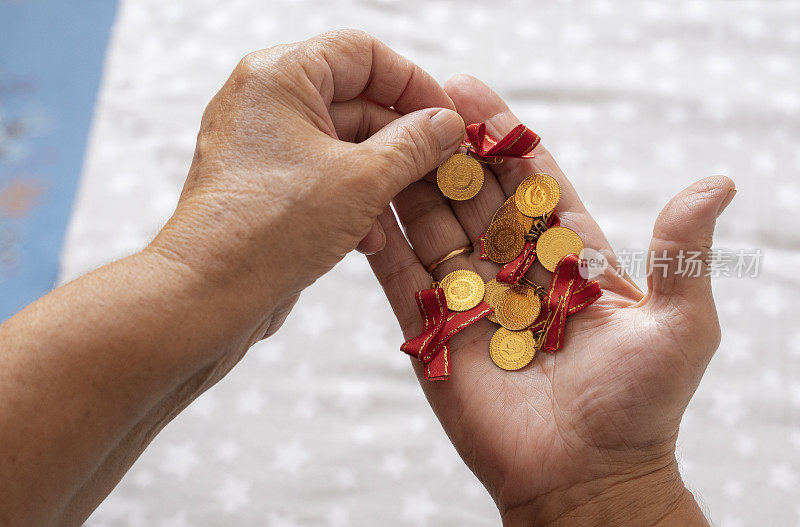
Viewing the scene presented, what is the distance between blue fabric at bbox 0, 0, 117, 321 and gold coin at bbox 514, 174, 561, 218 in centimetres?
151

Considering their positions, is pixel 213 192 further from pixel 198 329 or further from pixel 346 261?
pixel 346 261

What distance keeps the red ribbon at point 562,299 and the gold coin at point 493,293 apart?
92 mm

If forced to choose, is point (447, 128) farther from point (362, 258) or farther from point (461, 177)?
point (362, 258)

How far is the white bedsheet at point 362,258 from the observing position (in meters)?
1.69

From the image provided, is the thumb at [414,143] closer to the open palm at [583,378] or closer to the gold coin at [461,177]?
the gold coin at [461,177]

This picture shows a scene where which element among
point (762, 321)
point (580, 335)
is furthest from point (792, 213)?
point (580, 335)

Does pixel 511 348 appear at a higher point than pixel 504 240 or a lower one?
lower

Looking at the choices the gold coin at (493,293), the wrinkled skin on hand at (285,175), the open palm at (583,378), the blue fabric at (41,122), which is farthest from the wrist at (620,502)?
the blue fabric at (41,122)

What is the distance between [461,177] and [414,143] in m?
0.24

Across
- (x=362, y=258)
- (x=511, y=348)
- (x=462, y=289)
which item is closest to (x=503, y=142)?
(x=462, y=289)

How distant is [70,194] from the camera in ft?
7.32

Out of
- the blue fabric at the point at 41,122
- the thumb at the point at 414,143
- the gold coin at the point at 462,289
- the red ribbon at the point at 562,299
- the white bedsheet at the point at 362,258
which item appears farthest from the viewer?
the blue fabric at the point at 41,122

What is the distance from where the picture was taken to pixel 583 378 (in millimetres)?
1314

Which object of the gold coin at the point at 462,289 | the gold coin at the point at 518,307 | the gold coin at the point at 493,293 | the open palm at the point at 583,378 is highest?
the gold coin at the point at 462,289
